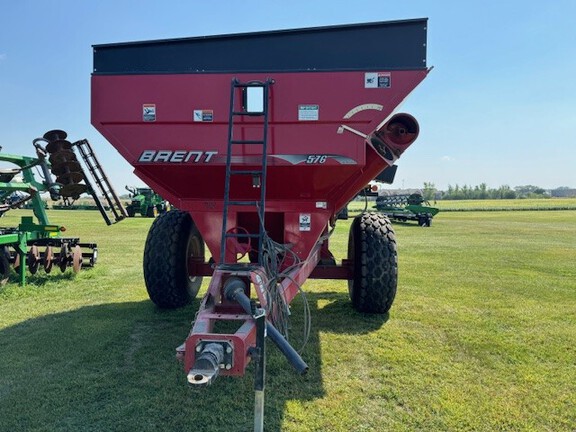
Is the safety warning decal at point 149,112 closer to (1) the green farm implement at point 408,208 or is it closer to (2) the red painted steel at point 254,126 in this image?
(2) the red painted steel at point 254,126

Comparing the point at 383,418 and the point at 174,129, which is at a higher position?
the point at 174,129

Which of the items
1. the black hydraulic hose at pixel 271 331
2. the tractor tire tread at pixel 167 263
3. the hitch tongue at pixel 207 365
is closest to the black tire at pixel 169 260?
the tractor tire tread at pixel 167 263

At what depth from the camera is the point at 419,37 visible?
154 inches

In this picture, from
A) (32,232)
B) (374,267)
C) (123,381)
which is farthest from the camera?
(32,232)

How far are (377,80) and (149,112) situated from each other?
6.56 ft

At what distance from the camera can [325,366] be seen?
3.78 metres

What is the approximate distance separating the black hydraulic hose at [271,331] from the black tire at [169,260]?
2233 millimetres

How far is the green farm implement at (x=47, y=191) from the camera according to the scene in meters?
6.35

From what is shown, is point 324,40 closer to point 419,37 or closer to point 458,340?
point 419,37

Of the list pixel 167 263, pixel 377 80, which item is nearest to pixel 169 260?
pixel 167 263

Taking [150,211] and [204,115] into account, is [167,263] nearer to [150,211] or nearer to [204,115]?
[204,115]

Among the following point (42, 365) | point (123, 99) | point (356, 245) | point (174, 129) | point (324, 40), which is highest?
point (324, 40)

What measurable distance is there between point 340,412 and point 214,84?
278 cm

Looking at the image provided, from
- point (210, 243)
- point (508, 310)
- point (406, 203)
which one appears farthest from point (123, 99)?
point (406, 203)
